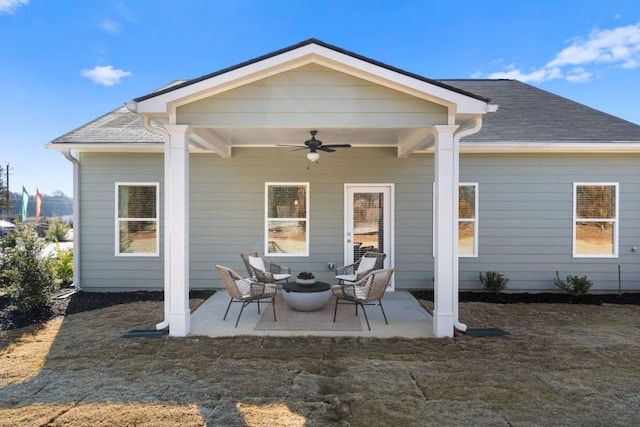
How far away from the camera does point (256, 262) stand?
21.8 feet

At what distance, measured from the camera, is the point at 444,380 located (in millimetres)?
3406

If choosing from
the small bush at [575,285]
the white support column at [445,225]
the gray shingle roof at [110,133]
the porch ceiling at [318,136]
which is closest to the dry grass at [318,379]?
the white support column at [445,225]

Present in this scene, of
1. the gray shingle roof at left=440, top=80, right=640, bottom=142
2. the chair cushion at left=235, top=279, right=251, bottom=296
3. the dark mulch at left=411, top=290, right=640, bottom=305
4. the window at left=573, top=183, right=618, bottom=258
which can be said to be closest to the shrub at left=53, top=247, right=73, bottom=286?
the chair cushion at left=235, top=279, right=251, bottom=296

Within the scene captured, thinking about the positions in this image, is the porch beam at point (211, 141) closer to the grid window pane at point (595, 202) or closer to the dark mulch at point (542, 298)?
the dark mulch at point (542, 298)

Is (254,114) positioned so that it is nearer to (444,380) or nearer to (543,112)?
(444,380)

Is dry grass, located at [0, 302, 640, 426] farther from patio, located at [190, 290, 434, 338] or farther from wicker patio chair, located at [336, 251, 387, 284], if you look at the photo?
wicker patio chair, located at [336, 251, 387, 284]

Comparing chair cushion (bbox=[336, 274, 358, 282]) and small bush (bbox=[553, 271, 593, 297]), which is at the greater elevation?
chair cushion (bbox=[336, 274, 358, 282])

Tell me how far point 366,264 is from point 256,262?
2.04 meters

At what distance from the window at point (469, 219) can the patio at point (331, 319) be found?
1718 millimetres

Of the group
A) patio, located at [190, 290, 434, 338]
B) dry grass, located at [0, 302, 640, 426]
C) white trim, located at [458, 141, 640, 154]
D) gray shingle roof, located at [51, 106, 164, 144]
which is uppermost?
gray shingle roof, located at [51, 106, 164, 144]

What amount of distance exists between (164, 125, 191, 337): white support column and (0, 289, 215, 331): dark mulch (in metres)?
2.12

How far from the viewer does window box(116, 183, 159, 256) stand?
7.19 m

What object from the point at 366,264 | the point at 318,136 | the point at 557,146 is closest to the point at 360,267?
the point at 366,264

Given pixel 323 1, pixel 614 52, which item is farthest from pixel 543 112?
pixel 614 52
